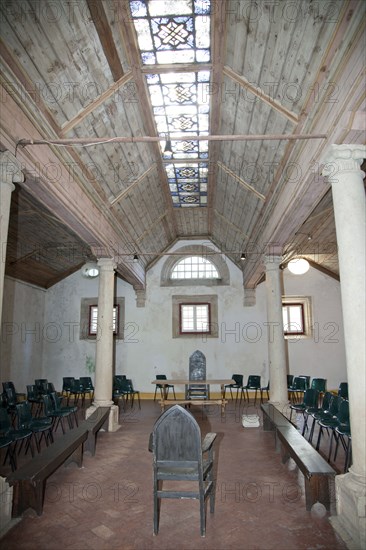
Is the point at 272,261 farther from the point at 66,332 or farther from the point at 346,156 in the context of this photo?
the point at 66,332

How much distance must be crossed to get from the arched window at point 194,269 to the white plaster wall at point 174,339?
17.5 inches

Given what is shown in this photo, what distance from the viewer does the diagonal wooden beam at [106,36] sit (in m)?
3.81

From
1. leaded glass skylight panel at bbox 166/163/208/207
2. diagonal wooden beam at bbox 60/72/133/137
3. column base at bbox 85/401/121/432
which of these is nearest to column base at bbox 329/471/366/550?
column base at bbox 85/401/121/432

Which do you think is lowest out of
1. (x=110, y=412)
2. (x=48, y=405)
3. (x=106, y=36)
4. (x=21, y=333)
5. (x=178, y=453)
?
(x=110, y=412)

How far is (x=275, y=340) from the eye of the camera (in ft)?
24.9

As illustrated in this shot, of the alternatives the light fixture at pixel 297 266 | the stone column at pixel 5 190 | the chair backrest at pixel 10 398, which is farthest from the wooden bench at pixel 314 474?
the chair backrest at pixel 10 398

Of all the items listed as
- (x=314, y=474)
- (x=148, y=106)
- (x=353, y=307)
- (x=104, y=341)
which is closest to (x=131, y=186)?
(x=148, y=106)

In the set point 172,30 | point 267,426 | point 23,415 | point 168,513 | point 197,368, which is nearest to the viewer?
point 168,513

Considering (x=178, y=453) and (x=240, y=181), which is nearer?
(x=178, y=453)

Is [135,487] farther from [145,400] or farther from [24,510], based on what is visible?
[145,400]

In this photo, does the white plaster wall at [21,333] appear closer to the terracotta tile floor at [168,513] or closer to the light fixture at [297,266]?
the terracotta tile floor at [168,513]

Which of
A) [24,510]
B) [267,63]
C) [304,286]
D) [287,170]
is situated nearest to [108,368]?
[24,510]

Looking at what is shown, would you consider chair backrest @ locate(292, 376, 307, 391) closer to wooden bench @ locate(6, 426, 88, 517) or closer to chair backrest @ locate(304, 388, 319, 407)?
chair backrest @ locate(304, 388, 319, 407)

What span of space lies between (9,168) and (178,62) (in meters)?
2.59
